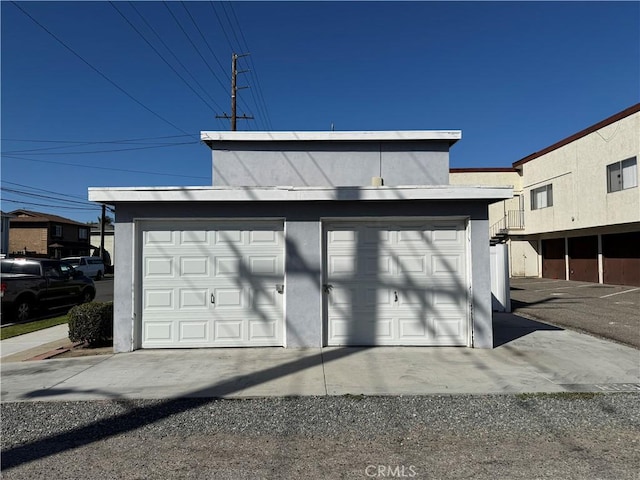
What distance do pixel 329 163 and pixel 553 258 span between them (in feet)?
78.8

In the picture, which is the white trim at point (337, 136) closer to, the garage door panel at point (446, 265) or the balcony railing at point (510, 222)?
the garage door panel at point (446, 265)

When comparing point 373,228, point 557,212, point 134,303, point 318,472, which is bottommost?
point 318,472

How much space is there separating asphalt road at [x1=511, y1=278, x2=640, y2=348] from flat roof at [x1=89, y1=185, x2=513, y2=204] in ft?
15.1

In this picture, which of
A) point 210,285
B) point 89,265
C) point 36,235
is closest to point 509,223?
point 210,285

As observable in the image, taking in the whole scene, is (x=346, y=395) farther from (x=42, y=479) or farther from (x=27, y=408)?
(x=27, y=408)

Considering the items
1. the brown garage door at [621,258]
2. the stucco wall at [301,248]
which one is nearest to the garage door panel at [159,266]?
the stucco wall at [301,248]

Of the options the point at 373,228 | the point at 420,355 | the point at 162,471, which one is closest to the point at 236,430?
the point at 162,471

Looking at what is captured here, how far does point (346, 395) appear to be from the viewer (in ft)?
17.8

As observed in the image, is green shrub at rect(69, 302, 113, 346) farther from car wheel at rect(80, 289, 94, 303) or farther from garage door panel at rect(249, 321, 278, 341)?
car wheel at rect(80, 289, 94, 303)

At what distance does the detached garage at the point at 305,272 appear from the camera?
796 centimetres

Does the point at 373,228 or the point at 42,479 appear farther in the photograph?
the point at 373,228

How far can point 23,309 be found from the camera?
12.6m

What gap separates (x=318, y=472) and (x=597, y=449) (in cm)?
254

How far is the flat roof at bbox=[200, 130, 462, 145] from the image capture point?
9.38m
